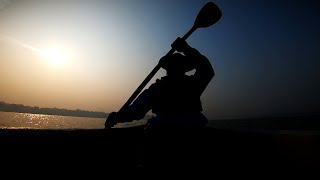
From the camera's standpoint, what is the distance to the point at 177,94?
117 inches

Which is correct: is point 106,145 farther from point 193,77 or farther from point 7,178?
point 193,77

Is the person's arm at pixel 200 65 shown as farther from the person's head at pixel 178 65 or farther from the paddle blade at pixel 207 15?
the paddle blade at pixel 207 15

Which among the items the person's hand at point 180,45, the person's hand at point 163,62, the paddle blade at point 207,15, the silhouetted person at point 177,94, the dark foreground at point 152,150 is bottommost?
the dark foreground at point 152,150

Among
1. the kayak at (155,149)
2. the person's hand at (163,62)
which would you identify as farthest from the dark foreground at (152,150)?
the person's hand at (163,62)

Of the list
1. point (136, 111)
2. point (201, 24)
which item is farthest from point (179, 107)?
point (201, 24)

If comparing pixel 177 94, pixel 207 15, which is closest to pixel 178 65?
pixel 177 94

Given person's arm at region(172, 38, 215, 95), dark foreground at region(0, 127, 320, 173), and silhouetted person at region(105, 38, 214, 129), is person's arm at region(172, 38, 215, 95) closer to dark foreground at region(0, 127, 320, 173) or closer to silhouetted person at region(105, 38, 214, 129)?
silhouetted person at region(105, 38, 214, 129)

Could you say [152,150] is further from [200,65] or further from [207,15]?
[207,15]

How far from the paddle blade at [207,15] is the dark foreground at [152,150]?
1.75m

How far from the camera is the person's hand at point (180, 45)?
3254mm

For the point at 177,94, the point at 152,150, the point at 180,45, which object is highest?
the point at 180,45

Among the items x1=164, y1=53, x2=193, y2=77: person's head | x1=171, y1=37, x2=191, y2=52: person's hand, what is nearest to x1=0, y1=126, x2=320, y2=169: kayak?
x1=164, y1=53, x2=193, y2=77: person's head

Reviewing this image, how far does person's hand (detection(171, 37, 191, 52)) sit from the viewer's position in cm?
325

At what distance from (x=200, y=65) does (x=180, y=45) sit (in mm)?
387
